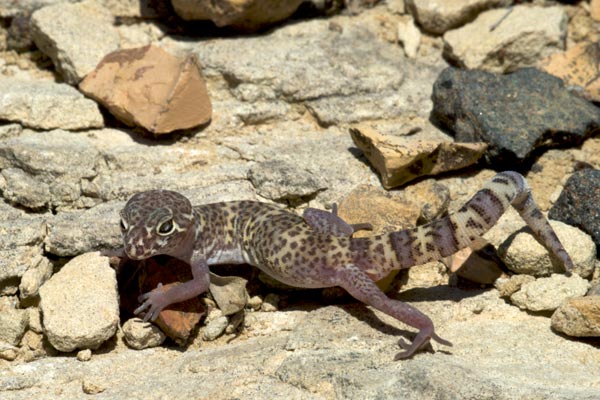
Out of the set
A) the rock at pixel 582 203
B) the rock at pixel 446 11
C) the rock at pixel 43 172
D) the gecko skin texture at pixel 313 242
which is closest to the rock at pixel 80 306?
the gecko skin texture at pixel 313 242

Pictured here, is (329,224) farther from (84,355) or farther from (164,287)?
(84,355)

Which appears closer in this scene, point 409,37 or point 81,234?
point 81,234

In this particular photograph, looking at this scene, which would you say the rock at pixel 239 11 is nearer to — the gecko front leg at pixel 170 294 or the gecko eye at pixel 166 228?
the gecko eye at pixel 166 228

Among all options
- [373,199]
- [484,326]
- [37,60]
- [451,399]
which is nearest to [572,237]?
[484,326]

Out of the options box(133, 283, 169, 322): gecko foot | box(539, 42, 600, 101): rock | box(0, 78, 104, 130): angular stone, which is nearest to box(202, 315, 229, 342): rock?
box(133, 283, 169, 322): gecko foot

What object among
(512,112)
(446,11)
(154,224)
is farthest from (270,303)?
→ (446,11)

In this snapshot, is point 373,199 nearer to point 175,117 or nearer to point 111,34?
point 175,117
